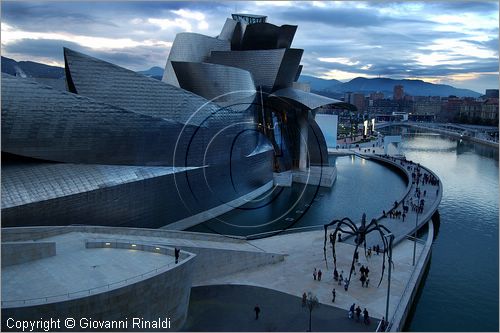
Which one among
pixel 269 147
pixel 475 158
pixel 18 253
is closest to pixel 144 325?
pixel 18 253

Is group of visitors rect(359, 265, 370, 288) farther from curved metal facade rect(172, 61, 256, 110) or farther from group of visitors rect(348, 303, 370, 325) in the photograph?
curved metal facade rect(172, 61, 256, 110)

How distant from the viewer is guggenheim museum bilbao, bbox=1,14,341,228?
60.5 feet

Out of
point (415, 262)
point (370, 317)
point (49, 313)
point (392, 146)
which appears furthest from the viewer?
point (392, 146)

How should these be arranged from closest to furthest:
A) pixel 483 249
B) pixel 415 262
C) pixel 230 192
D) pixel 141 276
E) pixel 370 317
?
pixel 141 276 → pixel 370 317 → pixel 415 262 → pixel 483 249 → pixel 230 192

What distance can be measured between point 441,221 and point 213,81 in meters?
19.1

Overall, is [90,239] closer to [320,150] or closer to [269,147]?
[269,147]

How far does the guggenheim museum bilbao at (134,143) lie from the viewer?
18438 millimetres

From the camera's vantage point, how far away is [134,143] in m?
22.7

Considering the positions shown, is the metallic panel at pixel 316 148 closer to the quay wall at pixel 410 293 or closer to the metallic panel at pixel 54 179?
the quay wall at pixel 410 293

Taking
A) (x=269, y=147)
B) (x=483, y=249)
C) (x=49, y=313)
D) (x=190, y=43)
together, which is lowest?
(x=483, y=249)

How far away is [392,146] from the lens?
66.9 metres

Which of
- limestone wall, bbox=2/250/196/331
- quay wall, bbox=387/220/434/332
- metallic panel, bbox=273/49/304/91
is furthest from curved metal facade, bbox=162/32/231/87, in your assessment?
limestone wall, bbox=2/250/196/331

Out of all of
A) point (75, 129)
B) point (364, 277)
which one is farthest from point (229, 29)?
point (364, 277)

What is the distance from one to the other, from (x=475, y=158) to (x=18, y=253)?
233ft
